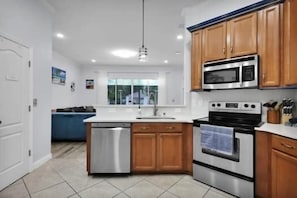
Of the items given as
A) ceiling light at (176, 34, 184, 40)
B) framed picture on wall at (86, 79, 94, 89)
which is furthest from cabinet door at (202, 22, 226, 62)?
framed picture on wall at (86, 79, 94, 89)

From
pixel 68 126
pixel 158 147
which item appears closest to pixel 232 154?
pixel 158 147

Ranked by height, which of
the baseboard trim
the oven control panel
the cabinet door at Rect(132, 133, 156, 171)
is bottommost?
the baseboard trim

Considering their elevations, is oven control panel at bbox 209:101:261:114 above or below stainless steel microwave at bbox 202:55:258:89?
below

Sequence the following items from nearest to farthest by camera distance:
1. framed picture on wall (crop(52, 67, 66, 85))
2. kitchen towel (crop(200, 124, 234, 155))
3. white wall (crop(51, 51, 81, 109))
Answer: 1. kitchen towel (crop(200, 124, 234, 155))
2. framed picture on wall (crop(52, 67, 66, 85))
3. white wall (crop(51, 51, 81, 109))

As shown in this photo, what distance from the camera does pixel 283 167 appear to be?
204cm

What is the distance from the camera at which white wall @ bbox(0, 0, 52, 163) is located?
113 inches

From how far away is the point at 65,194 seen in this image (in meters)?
2.57

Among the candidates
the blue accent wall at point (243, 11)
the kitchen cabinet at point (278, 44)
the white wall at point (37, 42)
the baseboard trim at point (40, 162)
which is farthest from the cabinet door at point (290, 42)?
the baseboard trim at point (40, 162)

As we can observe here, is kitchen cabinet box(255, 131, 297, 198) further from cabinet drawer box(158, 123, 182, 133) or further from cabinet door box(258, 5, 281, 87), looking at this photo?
A: cabinet drawer box(158, 123, 182, 133)

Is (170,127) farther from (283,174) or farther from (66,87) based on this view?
(66,87)

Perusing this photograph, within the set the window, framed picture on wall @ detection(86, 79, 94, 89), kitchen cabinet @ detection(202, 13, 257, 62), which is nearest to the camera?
kitchen cabinet @ detection(202, 13, 257, 62)

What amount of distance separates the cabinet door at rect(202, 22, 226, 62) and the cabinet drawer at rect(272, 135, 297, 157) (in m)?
1.32

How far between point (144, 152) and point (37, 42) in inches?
100

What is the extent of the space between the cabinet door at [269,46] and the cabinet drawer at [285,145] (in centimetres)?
70
